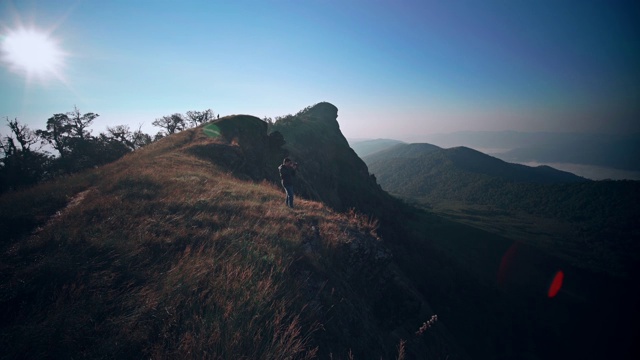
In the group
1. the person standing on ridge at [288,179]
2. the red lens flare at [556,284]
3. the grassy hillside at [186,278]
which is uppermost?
the person standing on ridge at [288,179]

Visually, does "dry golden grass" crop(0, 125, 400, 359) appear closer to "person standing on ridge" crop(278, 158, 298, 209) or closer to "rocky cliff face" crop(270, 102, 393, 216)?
"person standing on ridge" crop(278, 158, 298, 209)

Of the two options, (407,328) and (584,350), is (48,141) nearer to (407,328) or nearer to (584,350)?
(407,328)

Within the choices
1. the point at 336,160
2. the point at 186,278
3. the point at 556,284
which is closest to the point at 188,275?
the point at 186,278

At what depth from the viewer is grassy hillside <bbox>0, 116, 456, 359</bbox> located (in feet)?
10.3

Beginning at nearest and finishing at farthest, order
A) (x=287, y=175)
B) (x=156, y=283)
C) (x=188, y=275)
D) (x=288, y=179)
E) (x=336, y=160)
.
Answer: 1. (x=156, y=283)
2. (x=188, y=275)
3. (x=288, y=179)
4. (x=287, y=175)
5. (x=336, y=160)

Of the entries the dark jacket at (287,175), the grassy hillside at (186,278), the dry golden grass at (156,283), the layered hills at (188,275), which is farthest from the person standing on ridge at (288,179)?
the dry golden grass at (156,283)

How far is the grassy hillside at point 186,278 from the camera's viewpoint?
3125 millimetres

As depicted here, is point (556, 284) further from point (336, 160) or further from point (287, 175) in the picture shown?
point (287, 175)

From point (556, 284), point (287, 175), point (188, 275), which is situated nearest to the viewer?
point (188, 275)

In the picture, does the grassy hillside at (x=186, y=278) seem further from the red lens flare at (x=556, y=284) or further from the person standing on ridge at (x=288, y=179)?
the red lens flare at (x=556, y=284)

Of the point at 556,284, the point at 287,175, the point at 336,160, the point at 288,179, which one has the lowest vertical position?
the point at 556,284

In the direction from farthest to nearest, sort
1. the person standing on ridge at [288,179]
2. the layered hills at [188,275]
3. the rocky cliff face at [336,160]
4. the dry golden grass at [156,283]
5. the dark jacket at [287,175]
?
the rocky cliff face at [336,160] < the dark jacket at [287,175] < the person standing on ridge at [288,179] < the layered hills at [188,275] < the dry golden grass at [156,283]

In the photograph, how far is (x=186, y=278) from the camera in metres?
4.16

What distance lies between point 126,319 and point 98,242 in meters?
2.77
